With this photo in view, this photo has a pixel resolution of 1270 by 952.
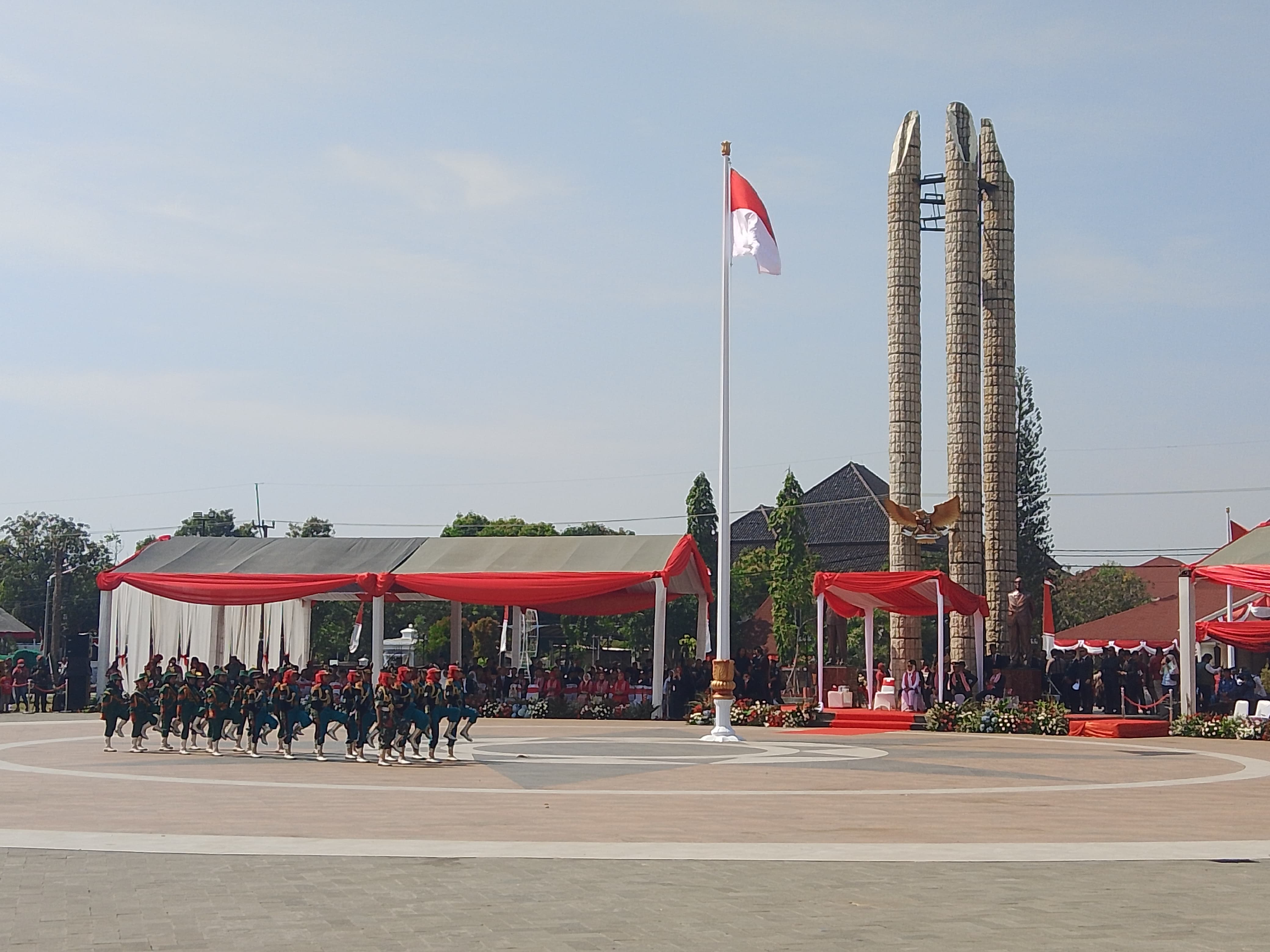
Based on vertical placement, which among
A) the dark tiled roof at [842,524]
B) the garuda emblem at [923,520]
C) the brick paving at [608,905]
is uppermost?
the dark tiled roof at [842,524]

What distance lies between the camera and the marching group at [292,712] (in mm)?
20344

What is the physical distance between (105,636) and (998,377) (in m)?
23.5

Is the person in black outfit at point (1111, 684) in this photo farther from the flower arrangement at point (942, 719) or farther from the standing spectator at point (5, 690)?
the standing spectator at point (5, 690)

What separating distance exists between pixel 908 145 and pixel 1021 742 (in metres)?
17.6

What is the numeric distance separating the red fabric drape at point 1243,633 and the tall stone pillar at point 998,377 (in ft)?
17.0

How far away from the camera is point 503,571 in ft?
107

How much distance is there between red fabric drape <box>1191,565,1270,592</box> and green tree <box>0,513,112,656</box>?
61.1 m

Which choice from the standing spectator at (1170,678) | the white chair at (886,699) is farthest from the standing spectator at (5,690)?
the standing spectator at (1170,678)

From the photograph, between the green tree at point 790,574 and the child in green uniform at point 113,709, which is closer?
the child in green uniform at point 113,709

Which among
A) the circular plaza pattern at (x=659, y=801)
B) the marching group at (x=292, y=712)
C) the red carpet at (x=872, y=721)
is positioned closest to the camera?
the circular plaza pattern at (x=659, y=801)

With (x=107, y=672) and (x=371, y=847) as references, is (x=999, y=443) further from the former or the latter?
(x=371, y=847)

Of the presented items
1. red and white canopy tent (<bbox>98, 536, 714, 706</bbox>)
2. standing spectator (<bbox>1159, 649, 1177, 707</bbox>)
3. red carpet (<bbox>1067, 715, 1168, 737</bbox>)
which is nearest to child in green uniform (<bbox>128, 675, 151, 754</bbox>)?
red and white canopy tent (<bbox>98, 536, 714, 706</bbox>)

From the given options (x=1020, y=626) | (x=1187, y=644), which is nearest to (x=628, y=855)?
(x=1187, y=644)

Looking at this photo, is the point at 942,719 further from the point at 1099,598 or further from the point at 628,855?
the point at 1099,598
